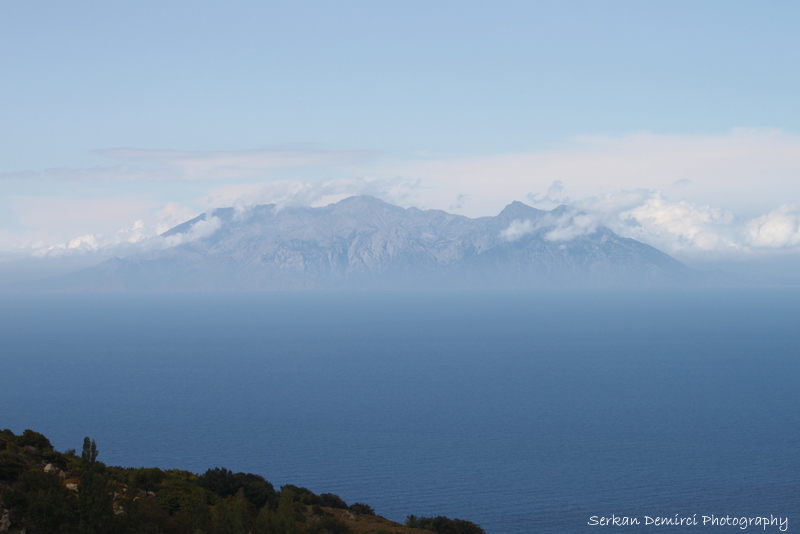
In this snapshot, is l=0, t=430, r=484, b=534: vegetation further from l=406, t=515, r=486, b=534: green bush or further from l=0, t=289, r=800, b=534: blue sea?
l=0, t=289, r=800, b=534: blue sea

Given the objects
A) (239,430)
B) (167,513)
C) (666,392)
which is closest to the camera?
(167,513)

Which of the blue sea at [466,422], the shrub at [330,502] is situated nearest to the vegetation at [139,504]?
the shrub at [330,502]

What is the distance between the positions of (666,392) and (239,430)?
6113 cm

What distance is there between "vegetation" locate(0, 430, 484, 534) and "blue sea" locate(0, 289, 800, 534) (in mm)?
19736

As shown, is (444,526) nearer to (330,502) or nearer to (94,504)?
(330,502)

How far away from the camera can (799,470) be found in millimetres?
56656

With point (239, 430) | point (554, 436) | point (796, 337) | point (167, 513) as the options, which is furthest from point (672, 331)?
point (167, 513)

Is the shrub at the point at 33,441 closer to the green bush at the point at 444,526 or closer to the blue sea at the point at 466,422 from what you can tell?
the green bush at the point at 444,526

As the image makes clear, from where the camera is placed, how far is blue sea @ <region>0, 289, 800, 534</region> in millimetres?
51844

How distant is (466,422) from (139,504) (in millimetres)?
60155

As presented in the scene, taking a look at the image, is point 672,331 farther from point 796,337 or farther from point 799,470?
point 799,470

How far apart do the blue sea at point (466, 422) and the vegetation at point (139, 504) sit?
19736 mm

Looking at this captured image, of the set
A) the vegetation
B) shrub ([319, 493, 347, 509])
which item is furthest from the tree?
shrub ([319, 493, 347, 509])

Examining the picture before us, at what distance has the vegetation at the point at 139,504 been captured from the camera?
63.9ft
